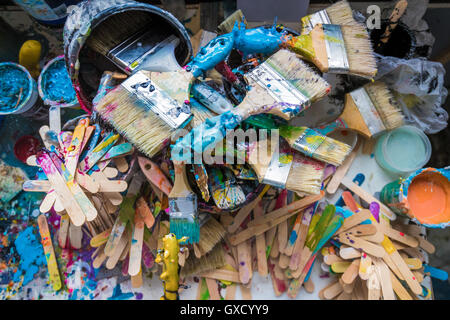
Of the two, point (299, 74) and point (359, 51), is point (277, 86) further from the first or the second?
point (359, 51)

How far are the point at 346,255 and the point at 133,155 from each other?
103 centimetres

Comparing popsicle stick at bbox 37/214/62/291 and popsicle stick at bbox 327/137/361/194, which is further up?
popsicle stick at bbox 327/137/361/194

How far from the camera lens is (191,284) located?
1687 millimetres

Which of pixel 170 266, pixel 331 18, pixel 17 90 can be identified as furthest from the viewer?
pixel 17 90

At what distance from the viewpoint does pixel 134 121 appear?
1.23m

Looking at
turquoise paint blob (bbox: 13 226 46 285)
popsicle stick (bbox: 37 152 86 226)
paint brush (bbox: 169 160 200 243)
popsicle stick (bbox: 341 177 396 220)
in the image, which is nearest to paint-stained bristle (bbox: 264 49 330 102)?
paint brush (bbox: 169 160 200 243)

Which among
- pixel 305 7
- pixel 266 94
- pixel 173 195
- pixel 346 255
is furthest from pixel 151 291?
pixel 305 7

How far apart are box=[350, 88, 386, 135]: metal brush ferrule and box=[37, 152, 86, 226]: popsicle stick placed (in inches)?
49.4

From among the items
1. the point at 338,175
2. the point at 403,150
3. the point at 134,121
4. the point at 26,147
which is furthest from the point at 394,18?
the point at 26,147

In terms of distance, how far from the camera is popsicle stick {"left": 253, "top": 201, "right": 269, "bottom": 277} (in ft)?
5.43

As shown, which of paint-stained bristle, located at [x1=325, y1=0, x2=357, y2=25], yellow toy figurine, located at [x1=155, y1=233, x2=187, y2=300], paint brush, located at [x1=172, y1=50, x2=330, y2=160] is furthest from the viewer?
paint-stained bristle, located at [x1=325, y1=0, x2=357, y2=25]

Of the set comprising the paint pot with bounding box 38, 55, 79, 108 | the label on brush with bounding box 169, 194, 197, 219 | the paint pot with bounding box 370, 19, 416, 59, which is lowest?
the label on brush with bounding box 169, 194, 197, 219

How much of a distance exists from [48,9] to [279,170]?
50.4 inches

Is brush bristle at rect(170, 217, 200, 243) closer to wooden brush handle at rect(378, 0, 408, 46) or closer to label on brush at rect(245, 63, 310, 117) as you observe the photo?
label on brush at rect(245, 63, 310, 117)
